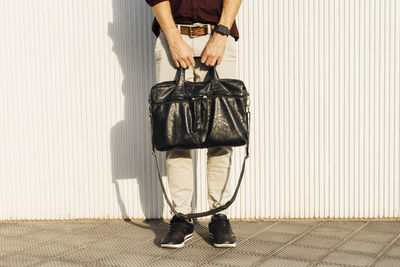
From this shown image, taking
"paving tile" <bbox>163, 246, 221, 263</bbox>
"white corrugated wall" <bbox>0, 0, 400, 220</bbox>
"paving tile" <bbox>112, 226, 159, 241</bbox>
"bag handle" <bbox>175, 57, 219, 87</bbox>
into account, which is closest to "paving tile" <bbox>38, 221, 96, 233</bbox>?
"white corrugated wall" <bbox>0, 0, 400, 220</bbox>

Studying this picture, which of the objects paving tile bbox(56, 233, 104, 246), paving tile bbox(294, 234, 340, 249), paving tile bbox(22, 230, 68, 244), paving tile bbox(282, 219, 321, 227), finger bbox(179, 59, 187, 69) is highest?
finger bbox(179, 59, 187, 69)

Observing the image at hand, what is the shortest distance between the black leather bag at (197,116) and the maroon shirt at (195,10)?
35 centimetres

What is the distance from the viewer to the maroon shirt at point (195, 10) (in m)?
2.89

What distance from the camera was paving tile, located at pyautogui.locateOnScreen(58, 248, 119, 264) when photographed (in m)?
2.66

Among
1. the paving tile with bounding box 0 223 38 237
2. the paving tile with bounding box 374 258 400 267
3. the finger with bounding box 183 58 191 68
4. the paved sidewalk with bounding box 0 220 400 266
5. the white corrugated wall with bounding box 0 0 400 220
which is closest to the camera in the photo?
the paving tile with bounding box 374 258 400 267

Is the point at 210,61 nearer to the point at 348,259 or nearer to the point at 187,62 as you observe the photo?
the point at 187,62

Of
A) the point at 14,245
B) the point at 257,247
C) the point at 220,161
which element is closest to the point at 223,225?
the point at 257,247

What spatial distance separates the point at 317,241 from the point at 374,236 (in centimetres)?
34

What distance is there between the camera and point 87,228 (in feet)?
10.8

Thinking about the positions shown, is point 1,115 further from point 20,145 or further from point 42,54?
point 42,54

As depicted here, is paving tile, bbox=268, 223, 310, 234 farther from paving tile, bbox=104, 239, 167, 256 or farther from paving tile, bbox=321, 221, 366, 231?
paving tile, bbox=104, 239, 167, 256

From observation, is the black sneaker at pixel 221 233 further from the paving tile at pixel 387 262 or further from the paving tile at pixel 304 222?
the paving tile at pixel 387 262

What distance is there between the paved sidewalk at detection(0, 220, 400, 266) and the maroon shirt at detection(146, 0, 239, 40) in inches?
45.4

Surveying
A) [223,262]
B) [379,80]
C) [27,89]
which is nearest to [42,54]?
[27,89]
